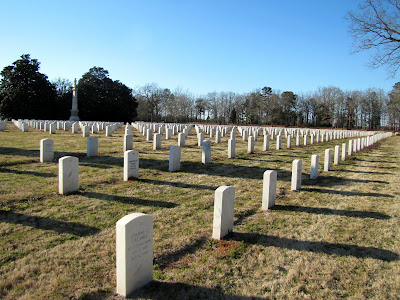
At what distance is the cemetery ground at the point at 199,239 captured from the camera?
3303 millimetres

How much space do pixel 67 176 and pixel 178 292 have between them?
4.54 m

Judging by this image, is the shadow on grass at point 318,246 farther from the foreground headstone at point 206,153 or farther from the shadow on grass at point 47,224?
the foreground headstone at point 206,153

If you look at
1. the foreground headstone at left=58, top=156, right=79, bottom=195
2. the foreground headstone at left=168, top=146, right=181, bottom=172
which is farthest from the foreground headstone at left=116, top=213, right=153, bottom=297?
the foreground headstone at left=168, top=146, right=181, bottom=172

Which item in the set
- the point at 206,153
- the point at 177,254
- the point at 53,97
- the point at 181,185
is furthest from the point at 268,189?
the point at 53,97

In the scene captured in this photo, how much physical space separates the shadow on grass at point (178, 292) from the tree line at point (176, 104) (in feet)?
156

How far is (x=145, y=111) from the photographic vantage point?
75.2 metres

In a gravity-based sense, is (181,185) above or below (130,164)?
below

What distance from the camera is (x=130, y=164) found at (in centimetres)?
793

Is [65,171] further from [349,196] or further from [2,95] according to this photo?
[2,95]

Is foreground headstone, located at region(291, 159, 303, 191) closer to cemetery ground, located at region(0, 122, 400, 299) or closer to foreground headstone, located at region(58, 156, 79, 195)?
cemetery ground, located at region(0, 122, 400, 299)

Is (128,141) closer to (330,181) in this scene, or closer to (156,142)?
(156,142)

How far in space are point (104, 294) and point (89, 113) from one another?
52889 mm

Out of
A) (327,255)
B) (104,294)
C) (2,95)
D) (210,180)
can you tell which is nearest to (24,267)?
(104,294)

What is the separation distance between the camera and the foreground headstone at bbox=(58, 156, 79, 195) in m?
6.44
